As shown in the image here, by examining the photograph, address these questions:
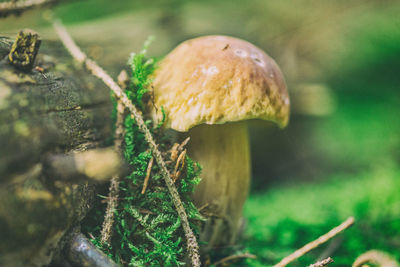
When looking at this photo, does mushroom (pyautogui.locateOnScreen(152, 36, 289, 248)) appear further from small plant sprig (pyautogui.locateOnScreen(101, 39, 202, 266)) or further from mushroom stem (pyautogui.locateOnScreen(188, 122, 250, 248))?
small plant sprig (pyautogui.locateOnScreen(101, 39, 202, 266))

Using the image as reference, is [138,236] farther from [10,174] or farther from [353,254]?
[353,254]

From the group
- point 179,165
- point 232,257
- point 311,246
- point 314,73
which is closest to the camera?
point 311,246

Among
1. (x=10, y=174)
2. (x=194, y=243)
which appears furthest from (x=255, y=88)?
(x=10, y=174)

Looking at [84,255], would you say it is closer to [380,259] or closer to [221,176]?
[221,176]

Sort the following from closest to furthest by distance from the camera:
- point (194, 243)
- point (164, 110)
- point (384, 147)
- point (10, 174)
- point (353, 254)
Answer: point (10, 174), point (194, 243), point (164, 110), point (353, 254), point (384, 147)

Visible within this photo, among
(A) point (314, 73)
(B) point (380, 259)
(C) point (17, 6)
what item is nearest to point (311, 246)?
(B) point (380, 259)

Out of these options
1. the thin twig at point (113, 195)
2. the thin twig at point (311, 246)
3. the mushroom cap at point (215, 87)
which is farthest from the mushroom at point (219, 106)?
the thin twig at point (311, 246)
